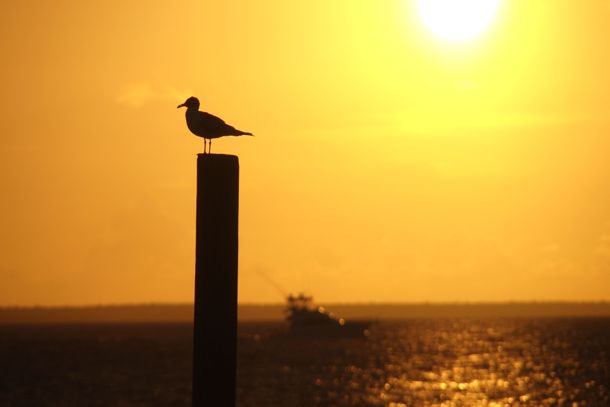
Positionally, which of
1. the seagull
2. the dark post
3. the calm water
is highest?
the seagull

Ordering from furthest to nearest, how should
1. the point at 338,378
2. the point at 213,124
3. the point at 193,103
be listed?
1. the point at 338,378
2. the point at 193,103
3. the point at 213,124

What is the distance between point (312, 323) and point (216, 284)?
588ft

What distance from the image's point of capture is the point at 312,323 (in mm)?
189125

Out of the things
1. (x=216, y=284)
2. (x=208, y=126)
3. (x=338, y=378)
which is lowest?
(x=338, y=378)

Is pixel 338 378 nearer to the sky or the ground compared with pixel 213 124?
nearer to the ground

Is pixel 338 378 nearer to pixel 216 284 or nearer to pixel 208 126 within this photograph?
pixel 208 126

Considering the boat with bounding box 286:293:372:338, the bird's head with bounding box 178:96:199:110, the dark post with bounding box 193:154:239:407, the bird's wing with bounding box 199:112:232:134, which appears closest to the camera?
the dark post with bounding box 193:154:239:407

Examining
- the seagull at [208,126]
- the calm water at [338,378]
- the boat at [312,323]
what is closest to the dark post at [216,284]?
the seagull at [208,126]

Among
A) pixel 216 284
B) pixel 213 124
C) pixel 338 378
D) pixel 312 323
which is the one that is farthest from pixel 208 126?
pixel 312 323

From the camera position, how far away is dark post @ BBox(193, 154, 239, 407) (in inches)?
425

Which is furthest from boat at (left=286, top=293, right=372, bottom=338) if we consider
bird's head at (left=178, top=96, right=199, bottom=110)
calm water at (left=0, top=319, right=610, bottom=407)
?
bird's head at (left=178, top=96, right=199, bottom=110)

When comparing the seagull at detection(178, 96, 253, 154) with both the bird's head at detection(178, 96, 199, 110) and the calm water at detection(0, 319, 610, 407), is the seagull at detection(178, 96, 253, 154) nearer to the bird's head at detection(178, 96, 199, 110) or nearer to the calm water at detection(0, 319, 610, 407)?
the bird's head at detection(178, 96, 199, 110)

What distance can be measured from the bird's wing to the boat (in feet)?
572

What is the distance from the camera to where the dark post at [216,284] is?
1079 centimetres
